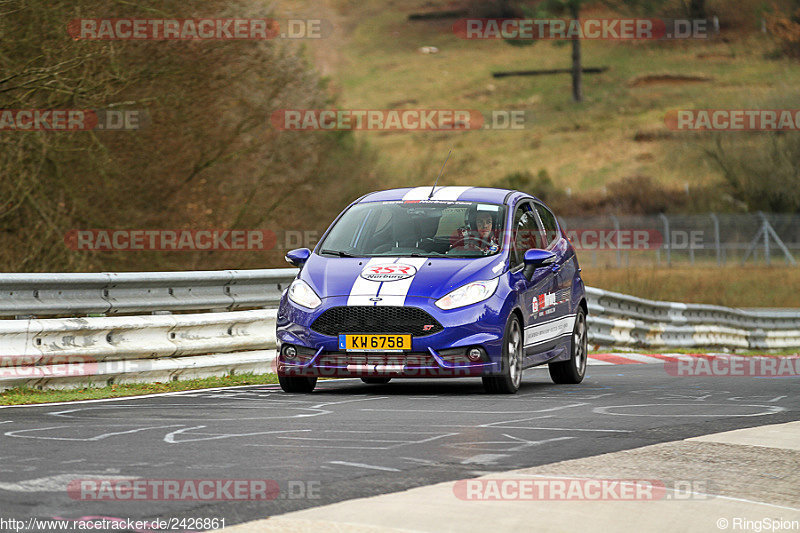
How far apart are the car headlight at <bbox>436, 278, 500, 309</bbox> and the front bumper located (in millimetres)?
47

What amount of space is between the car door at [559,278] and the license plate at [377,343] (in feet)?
6.63

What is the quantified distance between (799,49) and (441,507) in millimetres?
105125

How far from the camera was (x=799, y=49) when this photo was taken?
10494 cm

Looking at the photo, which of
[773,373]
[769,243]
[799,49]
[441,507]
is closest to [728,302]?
[769,243]

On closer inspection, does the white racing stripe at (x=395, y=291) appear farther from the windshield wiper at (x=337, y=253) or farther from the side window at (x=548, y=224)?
the side window at (x=548, y=224)

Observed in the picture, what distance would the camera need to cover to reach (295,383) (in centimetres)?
1172

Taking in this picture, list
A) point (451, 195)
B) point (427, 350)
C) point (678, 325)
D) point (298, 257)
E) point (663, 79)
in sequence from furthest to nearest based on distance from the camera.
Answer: point (663, 79) < point (678, 325) < point (451, 195) < point (298, 257) < point (427, 350)

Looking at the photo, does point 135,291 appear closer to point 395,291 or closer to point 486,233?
point 395,291

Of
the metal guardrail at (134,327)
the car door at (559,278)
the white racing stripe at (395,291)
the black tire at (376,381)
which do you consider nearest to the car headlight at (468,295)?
the white racing stripe at (395,291)

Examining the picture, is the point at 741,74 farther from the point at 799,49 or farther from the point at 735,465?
the point at 735,465

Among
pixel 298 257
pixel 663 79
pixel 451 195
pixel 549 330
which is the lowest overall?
pixel 549 330

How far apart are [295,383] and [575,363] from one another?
323 centimetres

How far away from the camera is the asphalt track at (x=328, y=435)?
6430 millimetres

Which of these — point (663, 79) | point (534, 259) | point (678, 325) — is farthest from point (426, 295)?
point (663, 79)
